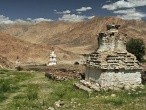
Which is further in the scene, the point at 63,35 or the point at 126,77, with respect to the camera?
the point at 63,35

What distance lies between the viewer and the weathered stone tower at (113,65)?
947 inches

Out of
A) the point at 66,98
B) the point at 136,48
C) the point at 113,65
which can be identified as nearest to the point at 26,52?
the point at 136,48

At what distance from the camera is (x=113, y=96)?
2058cm

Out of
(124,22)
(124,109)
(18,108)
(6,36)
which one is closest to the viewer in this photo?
(124,109)

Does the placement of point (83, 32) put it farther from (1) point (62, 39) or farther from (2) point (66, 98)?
(2) point (66, 98)

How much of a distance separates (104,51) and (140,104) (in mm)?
8260

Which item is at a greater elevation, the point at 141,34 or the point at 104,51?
the point at 141,34

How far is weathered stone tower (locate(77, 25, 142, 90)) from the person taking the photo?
24.0m

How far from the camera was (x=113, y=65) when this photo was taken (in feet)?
78.8

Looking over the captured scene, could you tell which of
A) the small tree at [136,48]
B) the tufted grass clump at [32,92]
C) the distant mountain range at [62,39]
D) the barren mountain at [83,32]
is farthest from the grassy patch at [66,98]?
the barren mountain at [83,32]

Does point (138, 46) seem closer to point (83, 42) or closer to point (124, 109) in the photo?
point (124, 109)

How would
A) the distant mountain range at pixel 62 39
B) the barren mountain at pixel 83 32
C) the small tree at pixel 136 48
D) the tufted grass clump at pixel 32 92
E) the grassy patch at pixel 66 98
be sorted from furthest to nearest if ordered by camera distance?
the barren mountain at pixel 83 32 → the distant mountain range at pixel 62 39 → the small tree at pixel 136 48 → the tufted grass clump at pixel 32 92 → the grassy patch at pixel 66 98

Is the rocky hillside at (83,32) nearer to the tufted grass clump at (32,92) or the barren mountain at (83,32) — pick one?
the barren mountain at (83,32)

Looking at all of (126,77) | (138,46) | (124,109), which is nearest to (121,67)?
(126,77)
